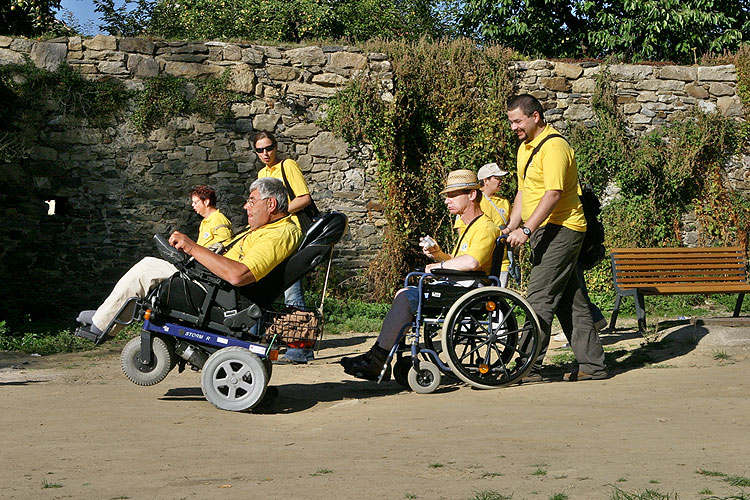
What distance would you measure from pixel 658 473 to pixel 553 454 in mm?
500

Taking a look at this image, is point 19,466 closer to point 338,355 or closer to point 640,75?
point 338,355

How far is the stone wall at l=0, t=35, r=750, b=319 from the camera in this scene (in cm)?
1003

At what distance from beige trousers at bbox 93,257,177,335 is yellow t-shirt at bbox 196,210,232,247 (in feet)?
5.38

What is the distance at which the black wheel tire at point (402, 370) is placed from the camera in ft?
19.0

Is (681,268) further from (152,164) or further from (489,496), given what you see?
(489,496)

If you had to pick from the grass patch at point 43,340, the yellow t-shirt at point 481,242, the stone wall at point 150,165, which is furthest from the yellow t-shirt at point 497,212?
the stone wall at point 150,165

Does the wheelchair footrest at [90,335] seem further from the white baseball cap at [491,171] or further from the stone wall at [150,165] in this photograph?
the stone wall at [150,165]

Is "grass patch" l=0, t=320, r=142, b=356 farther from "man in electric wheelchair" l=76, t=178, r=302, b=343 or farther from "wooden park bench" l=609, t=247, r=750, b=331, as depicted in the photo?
"wooden park bench" l=609, t=247, r=750, b=331

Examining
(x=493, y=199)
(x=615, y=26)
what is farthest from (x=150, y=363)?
(x=615, y=26)

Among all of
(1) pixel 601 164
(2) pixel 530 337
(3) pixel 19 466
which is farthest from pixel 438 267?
(1) pixel 601 164

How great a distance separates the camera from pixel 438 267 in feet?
18.9

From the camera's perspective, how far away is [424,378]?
5566 millimetres

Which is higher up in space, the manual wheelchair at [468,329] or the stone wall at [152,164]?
the stone wall at [152,164]

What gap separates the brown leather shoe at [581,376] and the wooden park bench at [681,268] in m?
3.03
